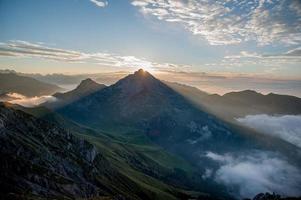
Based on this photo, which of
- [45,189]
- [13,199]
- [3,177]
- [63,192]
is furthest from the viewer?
[63,192]

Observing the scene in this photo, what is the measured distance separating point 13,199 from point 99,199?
57.6 metres

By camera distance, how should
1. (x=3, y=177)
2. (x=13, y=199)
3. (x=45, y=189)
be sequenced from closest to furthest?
(x=13, y=199)
(x=3, y=177)
(x=45, y=189)

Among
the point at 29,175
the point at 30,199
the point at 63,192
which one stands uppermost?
the point at 30,199

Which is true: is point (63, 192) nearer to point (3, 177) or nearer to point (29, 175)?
point (29, 175)

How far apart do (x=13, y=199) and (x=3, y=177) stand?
45421 millimetres

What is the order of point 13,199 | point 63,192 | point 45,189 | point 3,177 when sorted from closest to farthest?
point 13,199 → point 3,177 → point 45,189 → point 63,192

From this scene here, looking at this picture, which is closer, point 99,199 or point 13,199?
point 13,199

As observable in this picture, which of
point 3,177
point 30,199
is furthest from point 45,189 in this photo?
point 30,199

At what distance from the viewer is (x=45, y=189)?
184m

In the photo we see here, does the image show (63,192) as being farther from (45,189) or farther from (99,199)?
(99,199)

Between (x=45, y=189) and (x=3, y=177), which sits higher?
(x=3, y=177)

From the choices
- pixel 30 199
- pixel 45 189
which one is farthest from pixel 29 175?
pixel 30 199

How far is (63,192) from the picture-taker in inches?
7815

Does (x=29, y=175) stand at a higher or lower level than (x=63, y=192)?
higher
